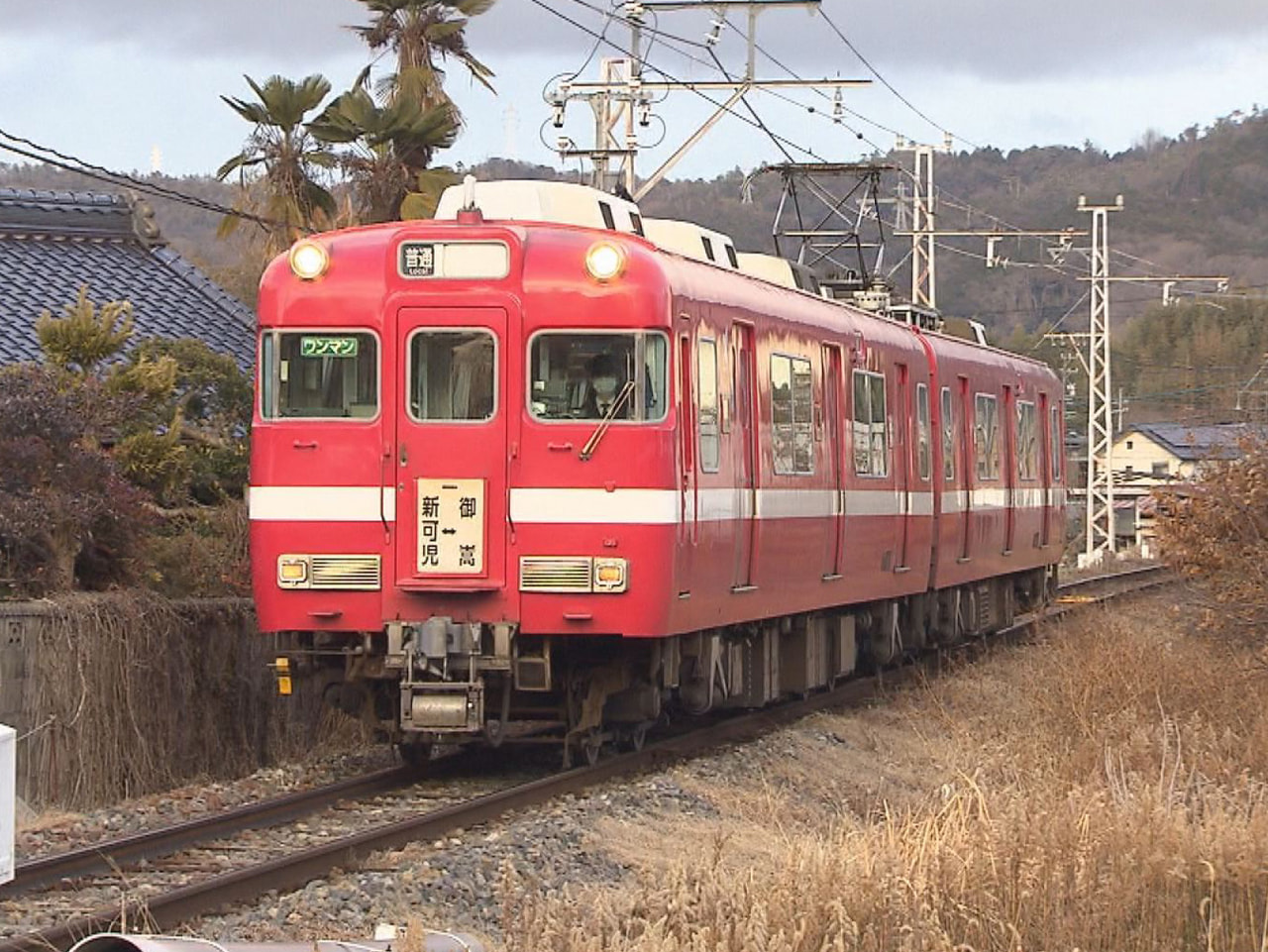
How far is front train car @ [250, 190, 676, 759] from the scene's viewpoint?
43.1 ft

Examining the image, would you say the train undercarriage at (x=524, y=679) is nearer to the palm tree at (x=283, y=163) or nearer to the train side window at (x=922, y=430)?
the train side window at (x=922, y=430)

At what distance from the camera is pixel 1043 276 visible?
137 m

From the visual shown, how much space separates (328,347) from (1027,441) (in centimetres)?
1368

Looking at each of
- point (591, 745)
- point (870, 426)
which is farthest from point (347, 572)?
point (870, 426)

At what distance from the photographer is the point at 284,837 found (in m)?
11.7

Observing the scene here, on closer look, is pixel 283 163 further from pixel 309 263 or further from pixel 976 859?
pixel 976 859

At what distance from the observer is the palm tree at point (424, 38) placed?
26.9 meters

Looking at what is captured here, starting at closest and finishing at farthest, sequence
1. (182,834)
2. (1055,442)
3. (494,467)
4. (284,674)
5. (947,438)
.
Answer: (182,834) → (494,467) → (284,674) → (947,438) → (1055,442)

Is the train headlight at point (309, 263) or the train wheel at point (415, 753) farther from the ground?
the train headlight at point (309, 263)

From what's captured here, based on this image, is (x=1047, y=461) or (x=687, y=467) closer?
(x=687, y=467)

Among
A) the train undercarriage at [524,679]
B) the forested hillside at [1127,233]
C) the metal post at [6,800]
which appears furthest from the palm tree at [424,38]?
the forested hillside at [1127,233]

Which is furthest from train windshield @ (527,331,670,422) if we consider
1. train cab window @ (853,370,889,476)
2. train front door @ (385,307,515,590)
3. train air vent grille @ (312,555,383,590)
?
train cab window @ (853,370,889,476)

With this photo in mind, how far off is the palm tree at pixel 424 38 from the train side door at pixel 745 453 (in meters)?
12.4

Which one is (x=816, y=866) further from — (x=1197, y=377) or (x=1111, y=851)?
(x=1197, y=377)
